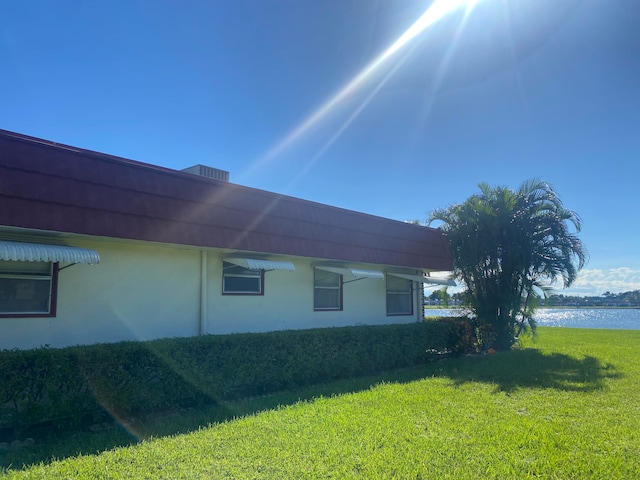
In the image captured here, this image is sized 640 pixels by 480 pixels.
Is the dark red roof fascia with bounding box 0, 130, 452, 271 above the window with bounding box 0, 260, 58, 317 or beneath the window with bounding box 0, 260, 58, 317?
above

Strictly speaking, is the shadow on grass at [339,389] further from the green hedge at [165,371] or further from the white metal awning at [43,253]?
the white metal awning at [43,253]

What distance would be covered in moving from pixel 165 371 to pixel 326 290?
217 inches

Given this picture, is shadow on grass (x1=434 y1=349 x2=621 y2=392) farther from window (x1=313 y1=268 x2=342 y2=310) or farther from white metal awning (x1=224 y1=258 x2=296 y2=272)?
white metal awning (x1=224 y1=258 x2=296 y2=272)

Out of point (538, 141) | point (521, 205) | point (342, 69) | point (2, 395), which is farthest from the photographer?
point (521, 205)

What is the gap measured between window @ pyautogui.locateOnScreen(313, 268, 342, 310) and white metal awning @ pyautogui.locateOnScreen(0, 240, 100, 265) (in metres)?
5.59

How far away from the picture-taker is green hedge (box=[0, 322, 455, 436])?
521cm

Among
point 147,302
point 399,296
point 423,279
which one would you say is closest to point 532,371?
point 423,279

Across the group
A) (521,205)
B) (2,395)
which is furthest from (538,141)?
(2,395)

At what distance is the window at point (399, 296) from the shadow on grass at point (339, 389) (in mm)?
2301

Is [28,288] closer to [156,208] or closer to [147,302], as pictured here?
[147,302]

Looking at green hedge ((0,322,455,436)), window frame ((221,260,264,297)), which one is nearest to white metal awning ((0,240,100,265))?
green hedge ((0,322,455,436))

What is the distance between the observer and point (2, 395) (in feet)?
16.4

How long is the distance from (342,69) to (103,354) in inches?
361

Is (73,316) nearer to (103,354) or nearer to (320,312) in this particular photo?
(103,354)
